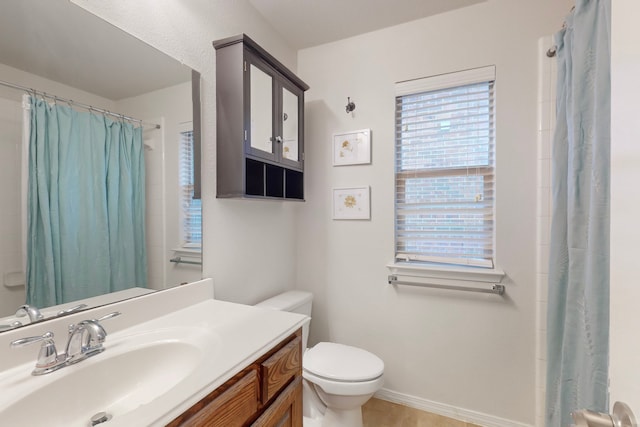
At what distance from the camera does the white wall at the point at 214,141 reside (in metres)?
1.14

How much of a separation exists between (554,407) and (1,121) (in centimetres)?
235

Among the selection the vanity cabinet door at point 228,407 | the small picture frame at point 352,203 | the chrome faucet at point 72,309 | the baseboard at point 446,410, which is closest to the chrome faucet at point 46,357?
the chrome faucet at point 72,309

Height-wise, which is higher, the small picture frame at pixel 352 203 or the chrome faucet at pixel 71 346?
the small picture frame at pixel 352 203

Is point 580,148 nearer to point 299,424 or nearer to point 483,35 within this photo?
point 483,35

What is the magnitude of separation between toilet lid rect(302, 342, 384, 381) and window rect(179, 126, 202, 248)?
867 millimetres

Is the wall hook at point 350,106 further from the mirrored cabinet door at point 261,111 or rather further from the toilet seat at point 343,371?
the toilet seat at point 343,371

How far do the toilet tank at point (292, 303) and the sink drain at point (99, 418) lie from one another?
0.93m

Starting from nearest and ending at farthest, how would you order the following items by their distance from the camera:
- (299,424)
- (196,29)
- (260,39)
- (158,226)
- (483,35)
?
1. (299,424)
2. (158,226)
3. (196,29)
4. (483,35)
5. (260,39)

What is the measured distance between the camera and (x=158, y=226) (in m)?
1.19

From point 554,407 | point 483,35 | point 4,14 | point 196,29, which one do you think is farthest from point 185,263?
point 483,35

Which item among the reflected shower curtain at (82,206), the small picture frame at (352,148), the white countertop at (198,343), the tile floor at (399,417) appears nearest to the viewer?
the white countertop at (198,343)

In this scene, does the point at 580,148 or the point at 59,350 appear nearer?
the point at 59,350
